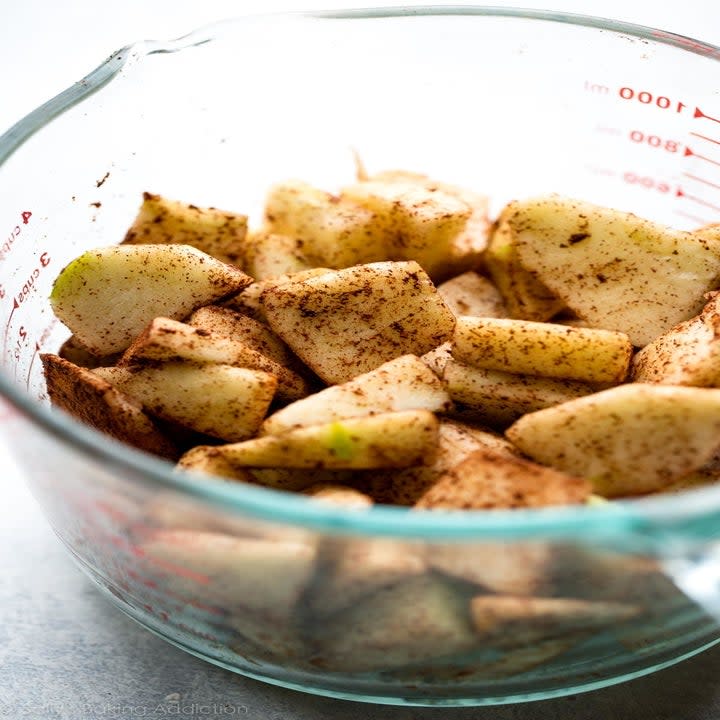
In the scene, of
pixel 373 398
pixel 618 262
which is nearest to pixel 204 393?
pixel 373 398

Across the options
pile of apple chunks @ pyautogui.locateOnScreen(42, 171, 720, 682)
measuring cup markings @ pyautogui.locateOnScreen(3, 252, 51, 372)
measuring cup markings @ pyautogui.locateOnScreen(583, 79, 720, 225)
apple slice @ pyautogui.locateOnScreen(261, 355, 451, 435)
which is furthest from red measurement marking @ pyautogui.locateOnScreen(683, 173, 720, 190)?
measuring cup markings @ pyautogui.locateOnScreen(3, 252, 51, 372)

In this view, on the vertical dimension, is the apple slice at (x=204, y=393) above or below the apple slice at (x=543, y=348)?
above

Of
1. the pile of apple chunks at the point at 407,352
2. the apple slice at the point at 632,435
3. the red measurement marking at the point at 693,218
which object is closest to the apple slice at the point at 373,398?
the pile of apple chunks at the point at 407,352

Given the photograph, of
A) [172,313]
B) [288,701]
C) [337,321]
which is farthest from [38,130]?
[288,701]

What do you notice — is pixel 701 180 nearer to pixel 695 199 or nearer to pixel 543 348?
pixel 695 199

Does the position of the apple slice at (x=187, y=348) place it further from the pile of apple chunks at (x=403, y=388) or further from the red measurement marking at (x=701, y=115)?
the red measurement marking at (x=701, y=115)
